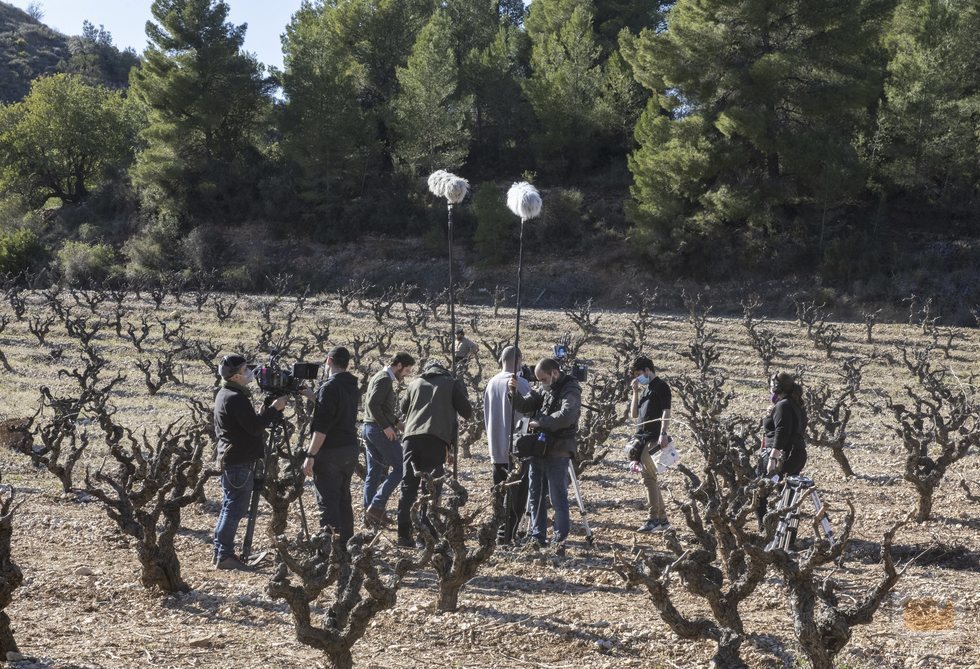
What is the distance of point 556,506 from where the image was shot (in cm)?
642

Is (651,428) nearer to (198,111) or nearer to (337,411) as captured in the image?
(337,411)

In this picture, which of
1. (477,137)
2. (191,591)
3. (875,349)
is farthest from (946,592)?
(477,137)

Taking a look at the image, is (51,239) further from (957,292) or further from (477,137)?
(957,292)

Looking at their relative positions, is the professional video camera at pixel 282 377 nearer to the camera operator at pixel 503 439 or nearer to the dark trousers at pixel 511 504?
the camera operator at pixel 503 439

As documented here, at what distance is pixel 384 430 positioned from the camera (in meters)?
6.71

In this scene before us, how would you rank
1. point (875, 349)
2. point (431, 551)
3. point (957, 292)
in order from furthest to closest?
point (957, 292)
point (875, 349)
point (431, 551)

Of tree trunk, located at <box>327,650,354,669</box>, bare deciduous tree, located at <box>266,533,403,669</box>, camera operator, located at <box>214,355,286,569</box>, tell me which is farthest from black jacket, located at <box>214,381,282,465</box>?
tree trunk, located at <box>327,650,354,669</box>

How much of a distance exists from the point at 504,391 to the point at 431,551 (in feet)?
5.96

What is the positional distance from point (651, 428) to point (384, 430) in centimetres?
187

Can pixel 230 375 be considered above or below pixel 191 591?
above

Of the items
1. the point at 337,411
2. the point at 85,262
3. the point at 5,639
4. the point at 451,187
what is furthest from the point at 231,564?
the point at 85,262

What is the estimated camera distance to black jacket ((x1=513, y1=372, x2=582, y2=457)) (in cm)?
624

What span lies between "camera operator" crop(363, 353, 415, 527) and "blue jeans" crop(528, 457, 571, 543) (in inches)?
37.2

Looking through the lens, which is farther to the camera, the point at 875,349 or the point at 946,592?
the point at 875,349
